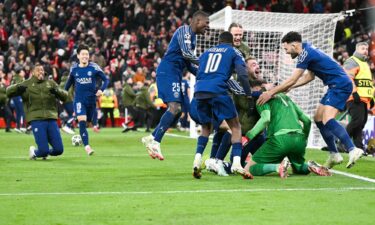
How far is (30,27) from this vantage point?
3778 centimetres

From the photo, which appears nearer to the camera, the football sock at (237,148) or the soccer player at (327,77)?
the football sock at (237,148)

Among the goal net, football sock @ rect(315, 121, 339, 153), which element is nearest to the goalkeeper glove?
football sock @ rect(315, 121, 339, 153)

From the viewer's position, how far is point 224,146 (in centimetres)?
1205

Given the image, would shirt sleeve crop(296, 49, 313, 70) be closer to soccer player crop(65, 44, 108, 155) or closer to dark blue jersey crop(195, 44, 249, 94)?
dark blue jersey crop(195, 44, 249, 94)

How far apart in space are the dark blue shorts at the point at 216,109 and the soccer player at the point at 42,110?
440cm

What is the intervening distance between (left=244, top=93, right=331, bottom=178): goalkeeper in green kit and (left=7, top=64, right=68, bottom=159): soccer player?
4643 mm

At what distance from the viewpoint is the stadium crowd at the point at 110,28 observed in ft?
115

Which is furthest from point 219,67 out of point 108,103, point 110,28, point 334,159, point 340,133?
point 110,28

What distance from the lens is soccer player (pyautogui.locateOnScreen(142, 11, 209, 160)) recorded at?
495 inches

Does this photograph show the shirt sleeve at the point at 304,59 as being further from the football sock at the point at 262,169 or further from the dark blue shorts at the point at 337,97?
the football sock at the point at 262,169

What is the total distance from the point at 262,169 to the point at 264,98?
37.9 inches

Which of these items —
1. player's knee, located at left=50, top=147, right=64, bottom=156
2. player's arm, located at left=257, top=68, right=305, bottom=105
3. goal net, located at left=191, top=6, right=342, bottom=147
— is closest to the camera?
player's arm, located at left=257, top=68, right=305, bottom=105

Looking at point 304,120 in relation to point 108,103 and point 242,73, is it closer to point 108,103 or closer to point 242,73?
point 242,73

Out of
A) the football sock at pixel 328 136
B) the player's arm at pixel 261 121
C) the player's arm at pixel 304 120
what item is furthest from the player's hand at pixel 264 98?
the football sock at pixel 328 136
